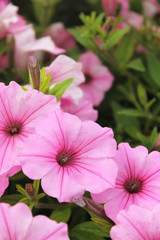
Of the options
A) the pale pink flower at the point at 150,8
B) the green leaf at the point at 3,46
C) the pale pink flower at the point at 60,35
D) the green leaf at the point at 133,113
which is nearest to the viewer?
the green leaf at the point at 133,113

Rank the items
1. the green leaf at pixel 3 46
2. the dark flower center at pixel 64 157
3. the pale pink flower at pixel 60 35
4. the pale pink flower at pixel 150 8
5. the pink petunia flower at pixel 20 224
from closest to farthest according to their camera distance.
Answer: the pink petunia flower at pixel 20 224, the dark flower center at pixel 64 157, the green leaf at pixel 3 46, the pale pink flower at pixel 60 35, the pale pink flower at pixel 150 8

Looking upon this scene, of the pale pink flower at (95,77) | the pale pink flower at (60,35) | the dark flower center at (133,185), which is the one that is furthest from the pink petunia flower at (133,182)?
the pale pink flower at (60,35)

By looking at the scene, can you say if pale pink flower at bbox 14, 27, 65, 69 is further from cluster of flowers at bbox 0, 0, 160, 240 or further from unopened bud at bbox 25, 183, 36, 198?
unopened bud at bbox 25, 183, 36, 198

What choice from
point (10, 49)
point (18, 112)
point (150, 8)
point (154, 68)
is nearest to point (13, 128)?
point (18, 112)

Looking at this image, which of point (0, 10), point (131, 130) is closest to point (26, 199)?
point (131, 130)

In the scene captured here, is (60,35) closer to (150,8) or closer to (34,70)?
(150,8)

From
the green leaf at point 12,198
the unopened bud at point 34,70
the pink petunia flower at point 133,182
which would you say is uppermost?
the unopened bud at point 34,70

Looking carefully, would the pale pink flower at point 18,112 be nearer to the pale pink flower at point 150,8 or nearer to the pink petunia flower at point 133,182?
the pink petunia flower at point 133,182
